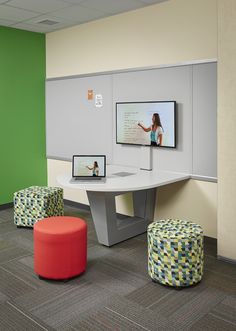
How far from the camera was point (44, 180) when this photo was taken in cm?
465

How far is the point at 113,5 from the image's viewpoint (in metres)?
3.32

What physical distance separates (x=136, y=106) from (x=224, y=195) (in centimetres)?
126

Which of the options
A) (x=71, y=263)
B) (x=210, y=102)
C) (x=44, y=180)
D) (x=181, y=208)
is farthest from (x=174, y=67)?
(x=44, y=180)

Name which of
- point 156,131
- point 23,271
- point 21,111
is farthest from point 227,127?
point 21,111

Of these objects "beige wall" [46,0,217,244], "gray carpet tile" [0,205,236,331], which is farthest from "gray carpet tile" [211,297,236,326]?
"beige wall" [46,0,217,244]

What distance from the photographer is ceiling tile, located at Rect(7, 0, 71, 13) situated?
3.21 meters

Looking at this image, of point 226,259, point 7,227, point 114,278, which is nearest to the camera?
point 114,278

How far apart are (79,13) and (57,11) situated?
208mm

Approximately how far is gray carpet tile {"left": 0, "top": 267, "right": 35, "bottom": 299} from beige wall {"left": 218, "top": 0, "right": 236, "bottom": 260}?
4.49ft

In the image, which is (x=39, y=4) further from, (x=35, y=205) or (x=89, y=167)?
(x=35, y=205)

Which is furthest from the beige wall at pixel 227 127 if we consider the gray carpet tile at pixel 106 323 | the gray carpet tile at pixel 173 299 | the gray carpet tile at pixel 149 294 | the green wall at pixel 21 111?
the green wall at pixel 21 111

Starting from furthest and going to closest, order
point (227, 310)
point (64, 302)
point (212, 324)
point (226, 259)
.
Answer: point (226, 259)
point (64, 302)
point (227, 310)
point (212, 324)

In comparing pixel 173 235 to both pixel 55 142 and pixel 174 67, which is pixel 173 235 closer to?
pixel 174 67

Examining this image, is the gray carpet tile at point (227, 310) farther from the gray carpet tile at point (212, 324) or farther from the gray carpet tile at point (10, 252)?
the gray carpet tile at point (10, 252)
